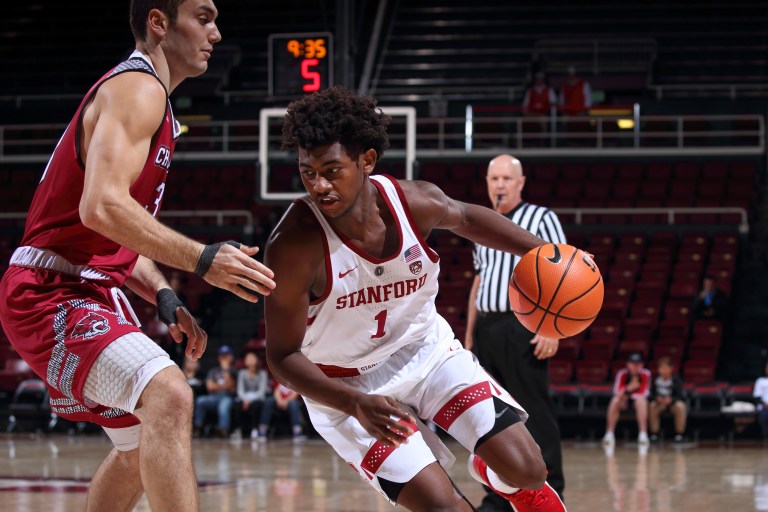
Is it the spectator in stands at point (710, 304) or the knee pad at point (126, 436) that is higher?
the knee pad at point (126, 436)

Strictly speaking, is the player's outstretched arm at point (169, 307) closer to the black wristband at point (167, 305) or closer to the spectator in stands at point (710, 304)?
the black wristband at point (167, 305)

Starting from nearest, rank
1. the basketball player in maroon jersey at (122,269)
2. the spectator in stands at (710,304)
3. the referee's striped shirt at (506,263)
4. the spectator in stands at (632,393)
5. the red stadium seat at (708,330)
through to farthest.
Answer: the basketball player in maroon jersey at (122,269) → the referee's striped shirt at (506,263) → the spectator in stands at (632,393) → the red stadium seat at (708,330) → the spectator in stands at (710,304)

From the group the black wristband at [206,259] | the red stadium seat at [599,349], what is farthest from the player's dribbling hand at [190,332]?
the red stadium seat at [599,349]

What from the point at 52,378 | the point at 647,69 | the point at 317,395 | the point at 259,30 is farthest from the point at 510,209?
the point at 259,30

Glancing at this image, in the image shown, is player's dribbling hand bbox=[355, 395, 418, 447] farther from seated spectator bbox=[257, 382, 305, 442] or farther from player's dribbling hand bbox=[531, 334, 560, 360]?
seated spectator bbox=[257, 382, 305, 442]

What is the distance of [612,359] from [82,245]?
34.2 ft

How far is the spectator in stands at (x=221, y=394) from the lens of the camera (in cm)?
1220

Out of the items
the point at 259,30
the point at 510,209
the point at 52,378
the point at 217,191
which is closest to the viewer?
the point at 52,378

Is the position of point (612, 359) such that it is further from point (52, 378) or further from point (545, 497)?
point (52, 378)

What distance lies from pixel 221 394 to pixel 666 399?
512cm

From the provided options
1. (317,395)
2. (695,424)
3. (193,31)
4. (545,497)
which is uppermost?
(193,31)

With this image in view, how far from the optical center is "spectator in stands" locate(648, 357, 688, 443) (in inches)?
454

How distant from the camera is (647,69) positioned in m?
18.1

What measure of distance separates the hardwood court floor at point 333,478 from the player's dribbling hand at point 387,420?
2.95 meters
